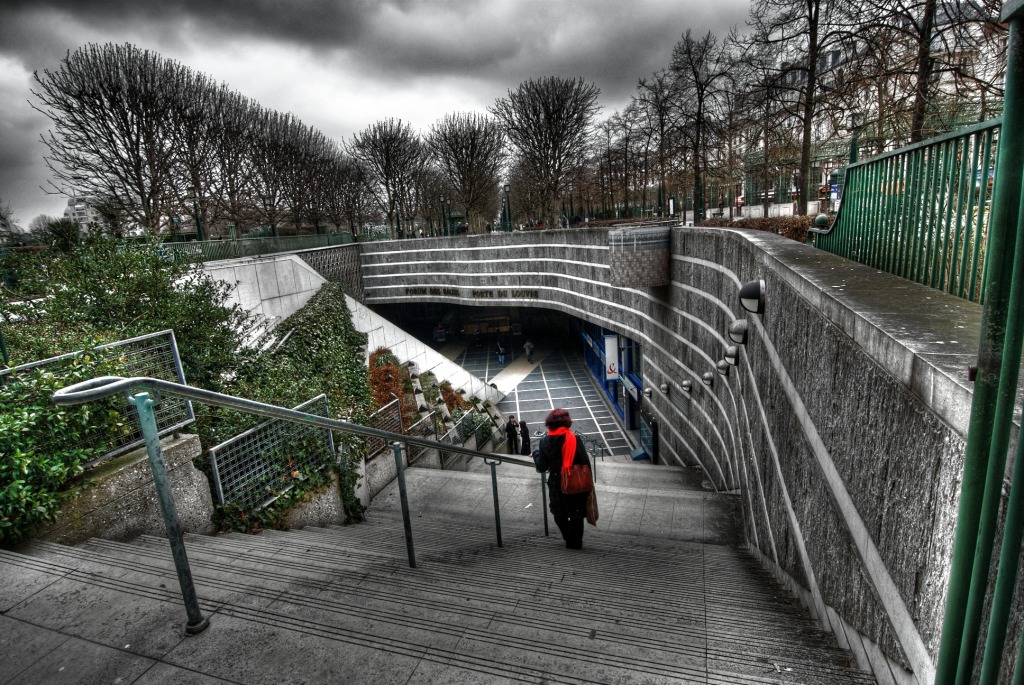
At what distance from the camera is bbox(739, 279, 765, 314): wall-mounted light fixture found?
546cm

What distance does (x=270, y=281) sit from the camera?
17672 millimetres

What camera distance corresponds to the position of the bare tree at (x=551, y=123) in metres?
26.5

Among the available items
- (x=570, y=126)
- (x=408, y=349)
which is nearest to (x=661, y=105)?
(x=570, y=126)

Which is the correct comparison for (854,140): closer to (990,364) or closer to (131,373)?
(990,364)

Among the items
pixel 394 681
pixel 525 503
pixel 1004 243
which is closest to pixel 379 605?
pixel 394 681

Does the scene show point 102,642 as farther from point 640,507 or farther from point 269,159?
point 269,159

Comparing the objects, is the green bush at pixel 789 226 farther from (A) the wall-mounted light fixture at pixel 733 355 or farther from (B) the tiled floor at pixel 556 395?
(B) the tiled floor at pixel 556 395

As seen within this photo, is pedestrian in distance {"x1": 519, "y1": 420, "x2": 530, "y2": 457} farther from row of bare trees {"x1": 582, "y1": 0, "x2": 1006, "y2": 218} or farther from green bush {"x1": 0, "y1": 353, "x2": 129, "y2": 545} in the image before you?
green bush {"x1": 0, "y1": 353, "x2": 129, "y2": 545}

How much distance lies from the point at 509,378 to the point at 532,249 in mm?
6404

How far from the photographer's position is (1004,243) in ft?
3.16

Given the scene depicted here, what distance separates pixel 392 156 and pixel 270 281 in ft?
70.8

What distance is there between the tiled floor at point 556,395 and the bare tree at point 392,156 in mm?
12448

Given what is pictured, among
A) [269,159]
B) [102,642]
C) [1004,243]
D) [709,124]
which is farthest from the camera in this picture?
[269,159]

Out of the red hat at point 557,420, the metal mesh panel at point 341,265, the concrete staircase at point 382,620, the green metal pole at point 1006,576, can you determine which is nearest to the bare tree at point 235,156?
the metal mesh panel at point 341,265
